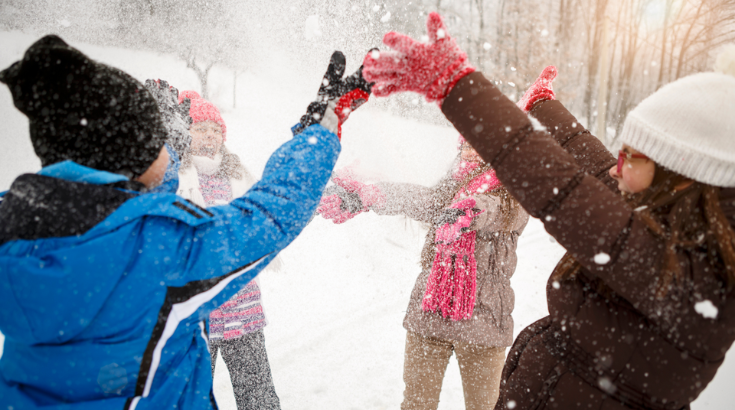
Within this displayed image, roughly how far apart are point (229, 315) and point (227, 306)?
1.8 inches

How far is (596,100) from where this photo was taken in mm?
7637

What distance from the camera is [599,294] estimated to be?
2.80ft

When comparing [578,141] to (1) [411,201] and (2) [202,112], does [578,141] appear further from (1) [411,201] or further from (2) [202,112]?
(2) [202,112]

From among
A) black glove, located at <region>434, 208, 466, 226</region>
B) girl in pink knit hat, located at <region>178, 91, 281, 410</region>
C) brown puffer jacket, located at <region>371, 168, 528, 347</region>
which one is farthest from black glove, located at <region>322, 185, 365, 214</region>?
girl in pink knit hat, located at <region>178, 91, 281, 410</region>

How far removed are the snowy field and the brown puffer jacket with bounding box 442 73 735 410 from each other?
59.2 inches

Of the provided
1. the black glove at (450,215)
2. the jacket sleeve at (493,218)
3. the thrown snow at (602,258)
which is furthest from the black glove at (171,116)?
the thrown snow at (602,258)

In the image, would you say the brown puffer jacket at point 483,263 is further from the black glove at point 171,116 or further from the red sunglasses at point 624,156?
the black glove at point 171,116

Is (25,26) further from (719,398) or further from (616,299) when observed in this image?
(719,398)

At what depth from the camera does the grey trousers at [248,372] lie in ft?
5.76

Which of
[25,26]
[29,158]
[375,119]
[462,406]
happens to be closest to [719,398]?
[462,406]

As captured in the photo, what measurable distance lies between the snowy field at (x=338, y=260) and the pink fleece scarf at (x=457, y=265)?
0.81 metres

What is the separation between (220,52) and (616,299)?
273 inches

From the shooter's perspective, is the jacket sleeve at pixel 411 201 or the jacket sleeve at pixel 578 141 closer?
the jacket sleeve at pixel 578 141

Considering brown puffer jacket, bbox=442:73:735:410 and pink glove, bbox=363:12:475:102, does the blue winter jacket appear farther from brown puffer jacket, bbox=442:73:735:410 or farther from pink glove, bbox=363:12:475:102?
brown puffer jacket, bbox=442:73:735:410
